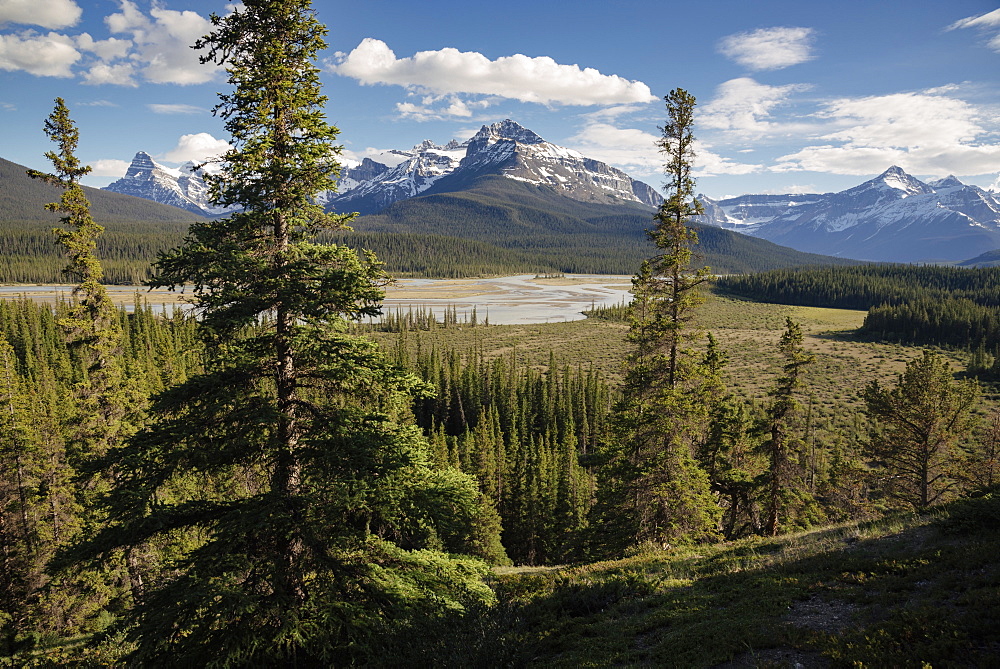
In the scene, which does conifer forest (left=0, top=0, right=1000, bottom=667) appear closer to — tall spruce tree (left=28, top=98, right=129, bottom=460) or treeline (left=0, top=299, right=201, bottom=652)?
tall spruce tree (left=28, top=98, right=129, bottom=460)

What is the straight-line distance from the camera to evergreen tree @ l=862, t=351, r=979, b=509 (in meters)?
23.2

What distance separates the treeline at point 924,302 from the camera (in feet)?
352

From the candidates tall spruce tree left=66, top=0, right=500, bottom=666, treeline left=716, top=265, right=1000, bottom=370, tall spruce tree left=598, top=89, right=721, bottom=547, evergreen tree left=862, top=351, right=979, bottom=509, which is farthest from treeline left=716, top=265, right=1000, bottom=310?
tall spruce tree left=66, top=0, right=500, bottom=666

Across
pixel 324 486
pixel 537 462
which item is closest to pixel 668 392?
pixel 324 486

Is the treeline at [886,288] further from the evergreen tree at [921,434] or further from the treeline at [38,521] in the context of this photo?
the treeline at [38,521]

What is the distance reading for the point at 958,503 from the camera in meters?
11.0

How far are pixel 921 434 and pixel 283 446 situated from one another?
28543 mm

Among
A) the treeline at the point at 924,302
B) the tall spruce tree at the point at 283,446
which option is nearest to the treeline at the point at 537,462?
the tall spruce tree at the point at 283,446

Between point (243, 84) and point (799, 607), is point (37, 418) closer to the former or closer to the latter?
point (243, 84)

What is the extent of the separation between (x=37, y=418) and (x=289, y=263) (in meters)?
25.9

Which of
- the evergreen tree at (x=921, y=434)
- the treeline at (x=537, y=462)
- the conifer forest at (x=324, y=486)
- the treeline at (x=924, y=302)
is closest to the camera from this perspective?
the conifer forest at (x=324, y=486)

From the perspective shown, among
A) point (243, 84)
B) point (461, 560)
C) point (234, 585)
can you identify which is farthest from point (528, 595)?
point (243, 84)

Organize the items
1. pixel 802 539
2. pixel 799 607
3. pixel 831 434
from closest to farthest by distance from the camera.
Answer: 1. pixel 799 607
2. pixel 802 539
3. pixel 831 434

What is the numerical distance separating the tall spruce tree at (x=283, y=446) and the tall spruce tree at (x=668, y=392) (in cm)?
1102
